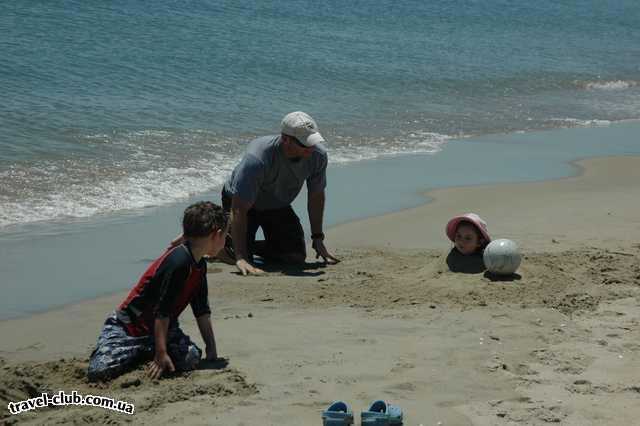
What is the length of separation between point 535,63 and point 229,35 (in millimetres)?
6771

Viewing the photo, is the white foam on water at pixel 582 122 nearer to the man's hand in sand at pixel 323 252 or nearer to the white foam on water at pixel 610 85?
the white foam on water at pixel 610 85

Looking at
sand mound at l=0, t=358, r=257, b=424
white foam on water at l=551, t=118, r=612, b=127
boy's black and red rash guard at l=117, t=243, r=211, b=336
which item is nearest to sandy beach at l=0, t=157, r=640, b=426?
sand mound at l=0, t=358, r=257, b=424

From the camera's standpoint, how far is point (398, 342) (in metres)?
5.86

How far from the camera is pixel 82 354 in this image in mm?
5734

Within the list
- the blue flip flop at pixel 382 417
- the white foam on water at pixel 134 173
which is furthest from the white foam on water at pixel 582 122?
the blue flip flop at pixel 382 417

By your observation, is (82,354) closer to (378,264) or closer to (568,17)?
(378,264)

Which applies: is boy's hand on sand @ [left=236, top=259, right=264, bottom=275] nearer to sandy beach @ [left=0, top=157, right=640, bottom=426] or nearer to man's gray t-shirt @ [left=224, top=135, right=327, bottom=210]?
sandy beach @ [left=0, top=157, right=640, bottom=426]

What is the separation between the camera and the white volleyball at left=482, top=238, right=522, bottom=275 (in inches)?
279

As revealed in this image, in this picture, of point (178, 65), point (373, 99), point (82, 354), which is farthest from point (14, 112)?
point (82, 354)

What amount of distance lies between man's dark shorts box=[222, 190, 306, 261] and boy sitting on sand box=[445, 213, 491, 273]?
123cm

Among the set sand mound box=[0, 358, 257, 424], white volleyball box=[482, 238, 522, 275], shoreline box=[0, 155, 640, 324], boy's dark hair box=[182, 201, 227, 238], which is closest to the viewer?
sand mound box=[0, 358, 257, 424]

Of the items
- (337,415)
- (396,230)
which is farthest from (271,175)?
(337,415)

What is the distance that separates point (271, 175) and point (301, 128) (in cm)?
59

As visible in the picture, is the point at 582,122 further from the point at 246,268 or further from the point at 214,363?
the point at 214,363
